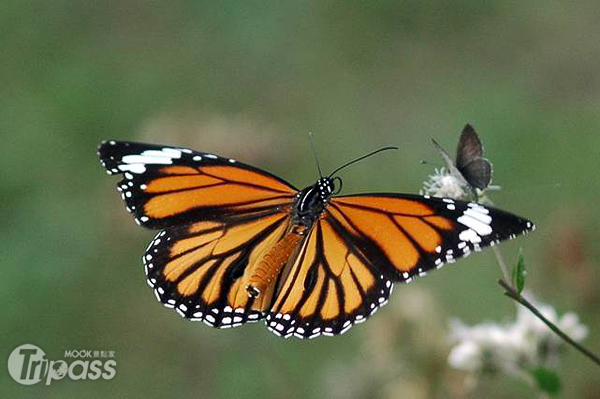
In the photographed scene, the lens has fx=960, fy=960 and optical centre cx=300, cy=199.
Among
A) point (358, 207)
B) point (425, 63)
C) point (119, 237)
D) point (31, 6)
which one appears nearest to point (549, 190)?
point (425, 63)

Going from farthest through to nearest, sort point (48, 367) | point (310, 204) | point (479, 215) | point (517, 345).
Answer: point (48, 367) < point (517, 345) < point (310, 204) < point (479, 215)

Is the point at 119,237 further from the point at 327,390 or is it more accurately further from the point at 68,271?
the point at 327,390

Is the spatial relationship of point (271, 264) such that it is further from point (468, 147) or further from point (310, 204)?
point (468, 147)

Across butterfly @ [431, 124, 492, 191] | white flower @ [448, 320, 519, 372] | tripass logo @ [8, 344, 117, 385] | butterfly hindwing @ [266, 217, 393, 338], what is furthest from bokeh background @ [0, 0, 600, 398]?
butterfly @ [431, 124, 492, 191]

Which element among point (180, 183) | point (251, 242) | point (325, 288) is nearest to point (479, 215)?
point (325, 288)

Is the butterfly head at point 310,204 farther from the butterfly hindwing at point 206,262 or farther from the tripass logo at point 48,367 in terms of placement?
the tripass logo at point 48,367

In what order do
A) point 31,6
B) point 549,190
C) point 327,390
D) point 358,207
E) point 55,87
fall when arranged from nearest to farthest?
point 358,207 → point 327,390 → point 549,190 → point 55,87 → point 31,6
